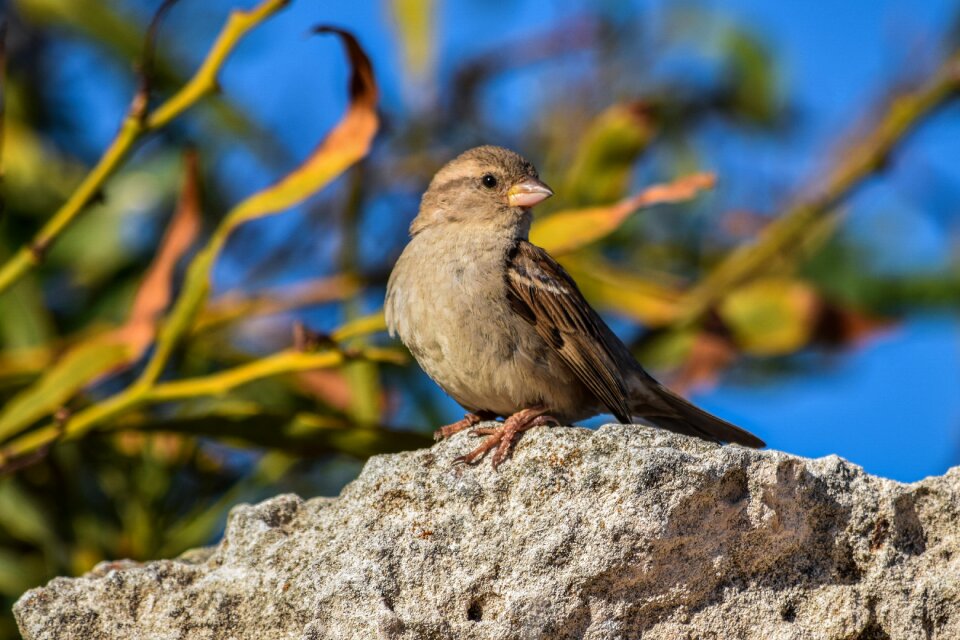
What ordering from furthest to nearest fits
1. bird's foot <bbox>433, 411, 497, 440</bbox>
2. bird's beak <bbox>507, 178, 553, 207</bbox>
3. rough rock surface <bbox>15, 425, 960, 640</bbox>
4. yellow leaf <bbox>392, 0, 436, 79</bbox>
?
1. yellow leaf <bbox>392, 0, 436, 79</bbox>
2. bird's beak <bbox>507, 178, 553, 207</bbox>
3. bird's foot <bbox>433, 411, 497, 440</bbox>
4. rough rock surface <bbox>15, 425, 960, 640</bbox>

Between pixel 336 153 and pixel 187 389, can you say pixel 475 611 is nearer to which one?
pixel 187 389

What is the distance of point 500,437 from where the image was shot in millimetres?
3238

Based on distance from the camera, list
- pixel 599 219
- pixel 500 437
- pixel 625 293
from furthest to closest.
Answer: pixel 625 293
pixel 599 219
pixel 500 437

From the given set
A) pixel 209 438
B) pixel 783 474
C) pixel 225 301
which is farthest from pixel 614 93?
pixel 783 474

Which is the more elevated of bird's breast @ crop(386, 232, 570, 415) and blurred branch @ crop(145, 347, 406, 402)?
bird's breast @ crop(386, 232, 570, 415)

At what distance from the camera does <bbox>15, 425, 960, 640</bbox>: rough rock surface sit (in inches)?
111

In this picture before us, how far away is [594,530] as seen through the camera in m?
2.83

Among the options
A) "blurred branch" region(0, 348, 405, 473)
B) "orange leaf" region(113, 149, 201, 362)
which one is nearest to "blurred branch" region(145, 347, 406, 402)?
"blurred branch" region(0, 348, 405, 473)

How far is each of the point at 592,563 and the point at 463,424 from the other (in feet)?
4.54

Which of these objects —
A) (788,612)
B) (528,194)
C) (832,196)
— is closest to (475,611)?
(788,612)

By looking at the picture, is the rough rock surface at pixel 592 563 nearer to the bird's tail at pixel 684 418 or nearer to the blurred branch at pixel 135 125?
the bird's tail at pixel 684 418

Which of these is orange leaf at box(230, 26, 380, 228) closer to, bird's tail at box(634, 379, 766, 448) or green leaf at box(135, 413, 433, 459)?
green leaf at box(135, 413, 433, 459)

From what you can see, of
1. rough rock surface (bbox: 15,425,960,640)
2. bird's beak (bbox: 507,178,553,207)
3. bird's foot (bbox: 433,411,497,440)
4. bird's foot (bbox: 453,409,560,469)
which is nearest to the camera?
rough rock surface (bbox: 15,425,960,640)

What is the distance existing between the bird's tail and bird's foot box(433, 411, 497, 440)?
557 mm
